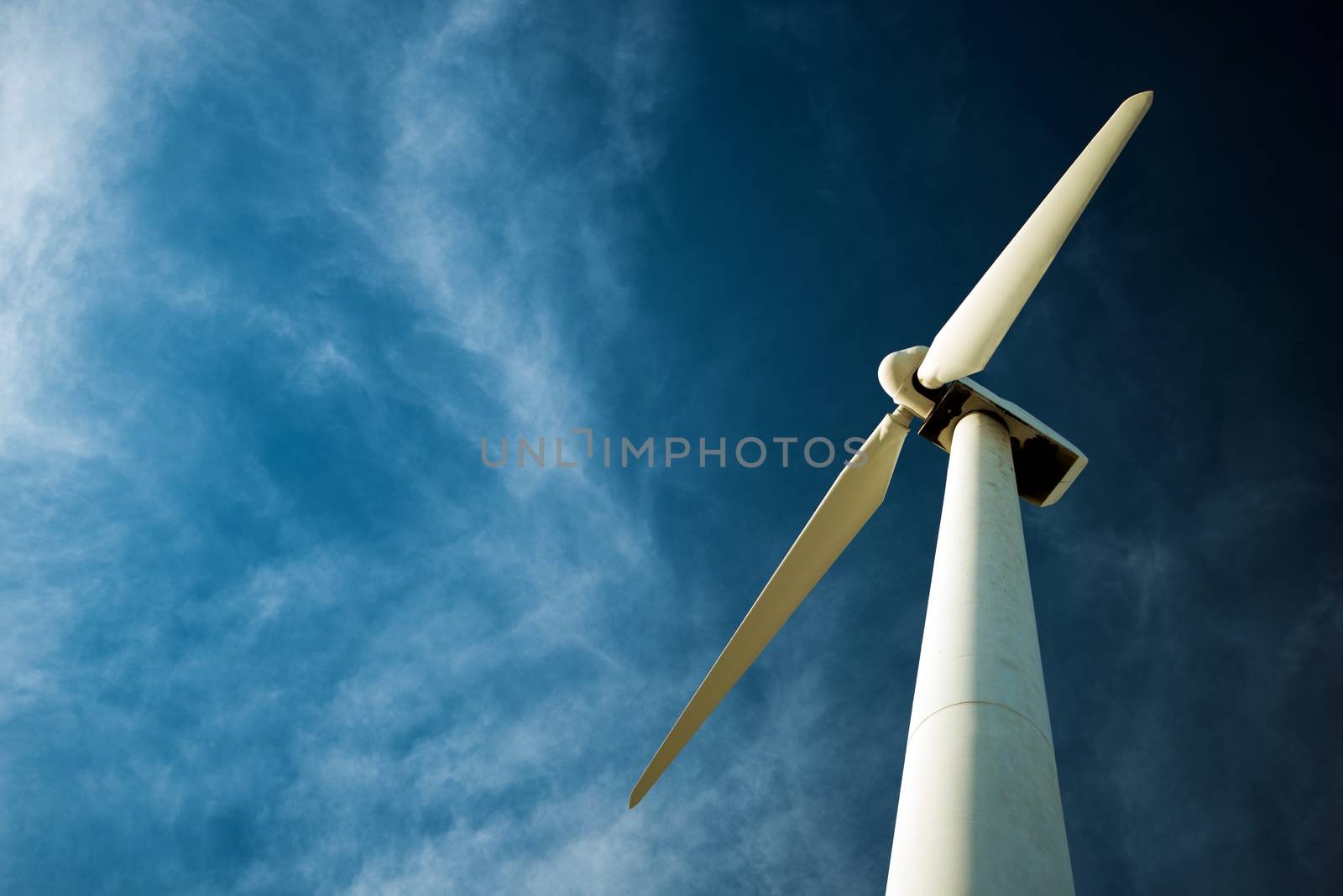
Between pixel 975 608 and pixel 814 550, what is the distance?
37.2 feet

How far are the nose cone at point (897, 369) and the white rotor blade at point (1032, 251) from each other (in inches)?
143


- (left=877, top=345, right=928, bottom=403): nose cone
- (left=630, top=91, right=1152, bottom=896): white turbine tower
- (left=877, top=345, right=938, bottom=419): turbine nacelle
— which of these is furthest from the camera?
(left=877, top=345, right=928, bottom=403): nose cone

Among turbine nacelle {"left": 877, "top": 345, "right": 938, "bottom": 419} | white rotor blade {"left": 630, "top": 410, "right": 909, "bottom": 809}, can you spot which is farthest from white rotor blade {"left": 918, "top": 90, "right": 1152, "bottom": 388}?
white rotor blade {"left": 630, "top": 410, "right": 909, "bottom": 809}

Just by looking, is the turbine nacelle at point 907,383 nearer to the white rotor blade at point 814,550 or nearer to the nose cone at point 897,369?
the nose cone at point 897,369

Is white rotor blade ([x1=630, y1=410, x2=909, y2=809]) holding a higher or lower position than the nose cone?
lower

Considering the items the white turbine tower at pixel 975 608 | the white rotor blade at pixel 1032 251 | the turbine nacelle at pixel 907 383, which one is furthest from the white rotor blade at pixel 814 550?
the white rotor blade at pixel 1032 251

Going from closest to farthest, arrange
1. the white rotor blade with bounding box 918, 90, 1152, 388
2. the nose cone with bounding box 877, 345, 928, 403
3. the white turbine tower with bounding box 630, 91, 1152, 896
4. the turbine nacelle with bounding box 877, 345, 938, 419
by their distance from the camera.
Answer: the white turbine tower with bounding box 630, 91, 1152, 896 → the white rotor blade with bounding box 918, 90, 1152, 388 → the turbine nacelle with bounding box 877, 345, 938, 419 → the nose cone with bounding box 877, 345, 928, 403

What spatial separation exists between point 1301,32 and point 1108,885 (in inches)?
2188

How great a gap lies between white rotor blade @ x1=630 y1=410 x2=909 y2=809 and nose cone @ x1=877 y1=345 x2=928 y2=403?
655 millimetres

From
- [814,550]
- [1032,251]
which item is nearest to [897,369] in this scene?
[814,550]

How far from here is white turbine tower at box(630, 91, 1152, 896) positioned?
22.9 ft

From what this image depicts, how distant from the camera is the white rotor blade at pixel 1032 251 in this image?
15.1 m

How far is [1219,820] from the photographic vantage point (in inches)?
2064

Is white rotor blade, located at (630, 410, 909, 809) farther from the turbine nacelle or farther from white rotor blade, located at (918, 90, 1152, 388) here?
white rotor blade, located at (918, 90, 1152, 388)
